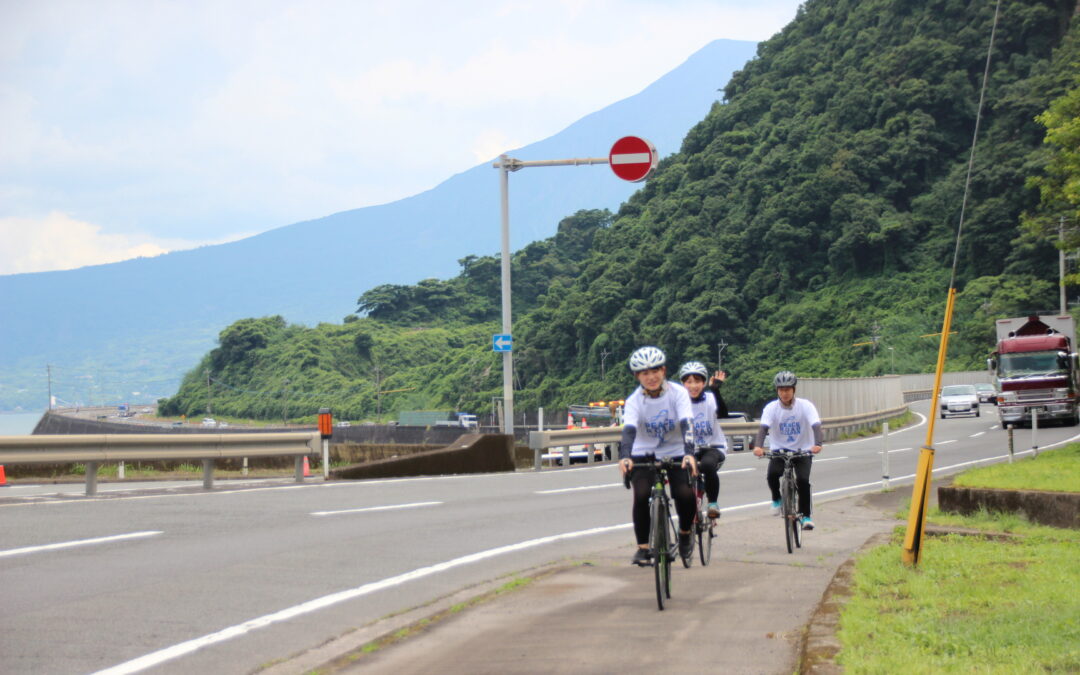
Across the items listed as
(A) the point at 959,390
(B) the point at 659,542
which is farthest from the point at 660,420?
(A) the point at 959,390

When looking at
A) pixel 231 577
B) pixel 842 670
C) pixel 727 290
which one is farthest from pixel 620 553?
pixel 727 290

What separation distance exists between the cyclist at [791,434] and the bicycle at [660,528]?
3.20 metres

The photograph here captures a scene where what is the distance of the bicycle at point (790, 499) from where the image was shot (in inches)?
443

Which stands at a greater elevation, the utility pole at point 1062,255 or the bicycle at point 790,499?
the utility pole at point 1062,255

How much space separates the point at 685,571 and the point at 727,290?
9664cm

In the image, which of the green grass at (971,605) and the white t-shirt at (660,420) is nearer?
the green grass at (971,605)

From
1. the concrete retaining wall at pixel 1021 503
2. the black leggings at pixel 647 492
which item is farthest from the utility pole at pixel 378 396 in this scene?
the black leggings at pixel 647 492

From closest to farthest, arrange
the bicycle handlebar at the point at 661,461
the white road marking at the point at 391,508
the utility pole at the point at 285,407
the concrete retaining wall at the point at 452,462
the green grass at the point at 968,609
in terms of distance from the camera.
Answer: the green grass at the point at 968,609 < the bicycle handlebar at the point at 661,461 < the white road marking at the point at 391,508 < the concrete retaining wall at the point at 452,462 < the utility pole at the point at 285,407

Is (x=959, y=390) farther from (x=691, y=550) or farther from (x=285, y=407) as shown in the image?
(x=285, y=407)

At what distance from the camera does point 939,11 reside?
112 meters

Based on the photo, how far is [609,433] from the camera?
1067 inches

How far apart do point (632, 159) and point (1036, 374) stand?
20782 mm

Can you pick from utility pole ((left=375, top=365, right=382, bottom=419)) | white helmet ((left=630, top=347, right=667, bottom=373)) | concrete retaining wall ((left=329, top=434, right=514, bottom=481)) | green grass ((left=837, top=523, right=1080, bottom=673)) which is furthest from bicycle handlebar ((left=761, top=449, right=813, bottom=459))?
utility pole ((left=375, top=365, right=382, bottom=419))

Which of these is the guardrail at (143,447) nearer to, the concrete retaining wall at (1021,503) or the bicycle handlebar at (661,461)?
the bicycle handlebar at (661,461)
